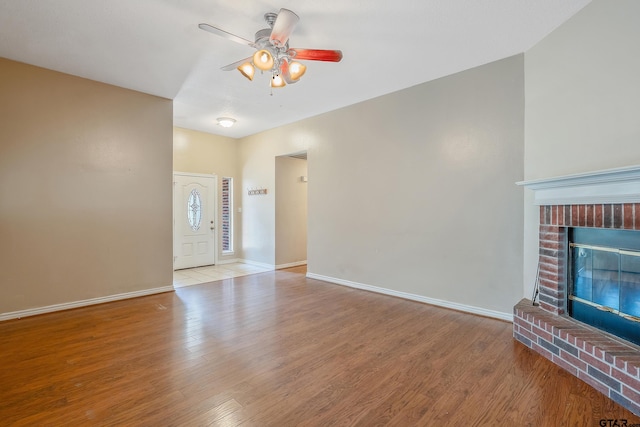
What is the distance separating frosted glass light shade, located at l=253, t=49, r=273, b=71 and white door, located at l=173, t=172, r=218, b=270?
431 centimetres

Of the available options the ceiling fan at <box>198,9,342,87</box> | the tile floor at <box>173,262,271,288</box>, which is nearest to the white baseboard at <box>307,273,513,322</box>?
the tile floor at <box>173,262,271,288</box>

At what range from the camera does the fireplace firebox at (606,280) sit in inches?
79.7

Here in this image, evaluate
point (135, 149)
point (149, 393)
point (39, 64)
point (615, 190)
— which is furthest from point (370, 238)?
point (39, 64)

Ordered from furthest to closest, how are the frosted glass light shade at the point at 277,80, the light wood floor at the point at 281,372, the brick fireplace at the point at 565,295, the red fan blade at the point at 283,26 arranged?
1. the frosted glass light shade at the point at 277,80
2. the red fan blade at the point at 283,26
3. the brick fireplace at the point at 565,295
4. the light wood floor at the point at 281,372

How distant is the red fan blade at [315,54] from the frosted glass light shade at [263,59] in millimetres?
218

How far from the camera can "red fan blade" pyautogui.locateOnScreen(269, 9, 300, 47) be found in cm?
213

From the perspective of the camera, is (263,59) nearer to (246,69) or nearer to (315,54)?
(246,69)

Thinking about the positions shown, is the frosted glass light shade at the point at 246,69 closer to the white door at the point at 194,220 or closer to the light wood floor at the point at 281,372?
the light wood floor at the point at 281,372

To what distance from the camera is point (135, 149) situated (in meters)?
4.20

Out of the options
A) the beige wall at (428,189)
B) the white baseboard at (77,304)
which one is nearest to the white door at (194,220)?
the white baseboard at (77,304)

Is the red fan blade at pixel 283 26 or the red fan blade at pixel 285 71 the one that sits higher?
the red fan blade at pixel 283 26

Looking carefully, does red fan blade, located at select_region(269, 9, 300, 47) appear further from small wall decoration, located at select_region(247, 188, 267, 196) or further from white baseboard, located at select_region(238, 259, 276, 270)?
white baseboard, located at select_region(238, 259, 276, 270)

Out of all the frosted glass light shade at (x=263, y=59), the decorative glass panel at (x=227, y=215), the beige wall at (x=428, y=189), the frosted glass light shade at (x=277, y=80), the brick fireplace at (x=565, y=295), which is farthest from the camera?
the decorative glass panel at (x=227, y=215)

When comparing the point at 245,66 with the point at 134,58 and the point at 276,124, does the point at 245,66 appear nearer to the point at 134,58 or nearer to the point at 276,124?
the point at 134,58
